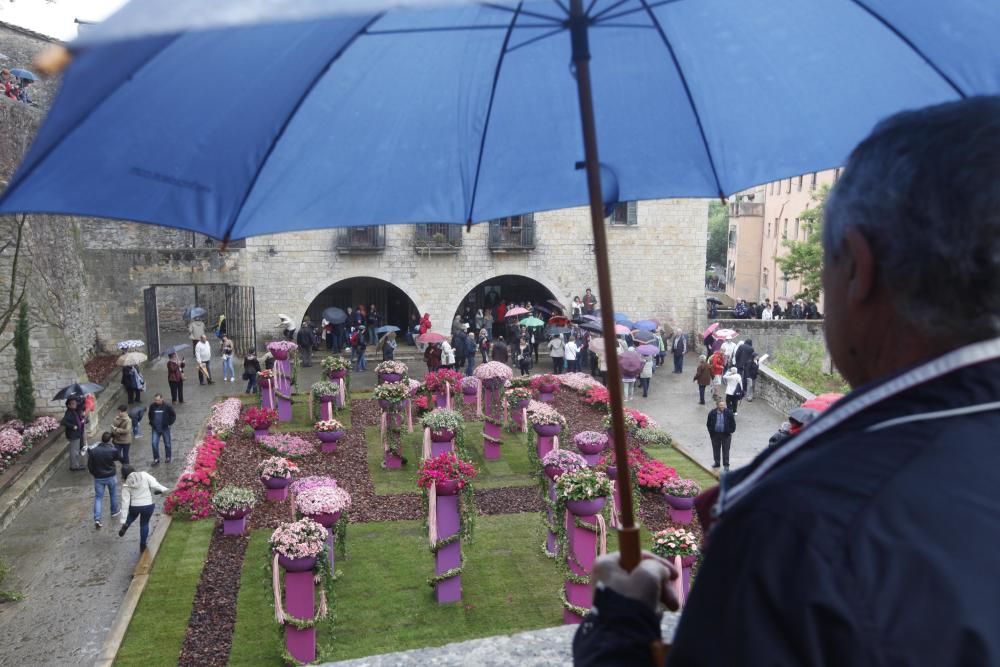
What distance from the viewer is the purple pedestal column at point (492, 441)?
46.5 feet

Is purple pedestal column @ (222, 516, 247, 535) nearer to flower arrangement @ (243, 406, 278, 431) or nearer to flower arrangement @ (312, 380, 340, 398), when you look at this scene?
flower arrangement @ (243, 406, 278, 431)

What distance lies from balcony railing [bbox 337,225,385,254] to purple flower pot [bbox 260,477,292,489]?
50.7ft

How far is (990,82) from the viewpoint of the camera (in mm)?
2809

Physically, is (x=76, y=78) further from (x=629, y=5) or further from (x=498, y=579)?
(x=498, y=579)

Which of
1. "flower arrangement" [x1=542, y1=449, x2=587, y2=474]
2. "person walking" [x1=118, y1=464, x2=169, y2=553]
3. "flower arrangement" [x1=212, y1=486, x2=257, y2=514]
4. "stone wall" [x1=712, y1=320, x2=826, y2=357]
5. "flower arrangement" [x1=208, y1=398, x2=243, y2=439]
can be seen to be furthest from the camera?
"stone wall" [x1=712, y1=320, x2=826, y2=357]

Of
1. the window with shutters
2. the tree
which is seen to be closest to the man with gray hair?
the window with shutters

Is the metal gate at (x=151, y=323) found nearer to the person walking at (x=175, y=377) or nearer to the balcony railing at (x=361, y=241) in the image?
the balcony railing at (x=361, y=241)

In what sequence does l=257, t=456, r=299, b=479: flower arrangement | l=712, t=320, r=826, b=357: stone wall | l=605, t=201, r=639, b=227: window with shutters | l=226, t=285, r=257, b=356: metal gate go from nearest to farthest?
l=257, t=456, r=299, b=479: flower arrangement, l=226, t=285, r=257, b=356: metal gate, l=712, t=320, r=826, b=357: stone wall, l=605, t=201, r=639, b=227: window with shutters

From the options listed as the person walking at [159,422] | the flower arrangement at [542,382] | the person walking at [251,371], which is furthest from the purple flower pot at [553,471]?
the person walking at [251,371]

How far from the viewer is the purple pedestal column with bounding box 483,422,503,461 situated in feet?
46.5

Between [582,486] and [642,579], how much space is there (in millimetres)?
6812

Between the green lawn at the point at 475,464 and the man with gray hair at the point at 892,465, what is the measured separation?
11.7m

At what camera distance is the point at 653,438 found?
1478 cm

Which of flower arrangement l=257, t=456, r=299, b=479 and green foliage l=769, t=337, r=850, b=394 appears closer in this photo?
flower arrangement l=257, t=456, r=299, b=479
